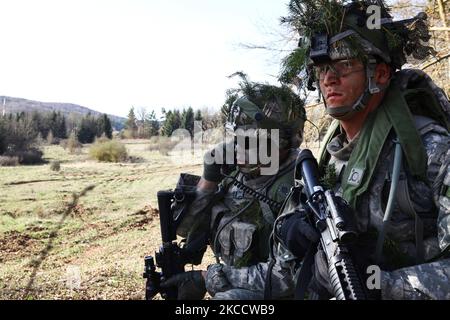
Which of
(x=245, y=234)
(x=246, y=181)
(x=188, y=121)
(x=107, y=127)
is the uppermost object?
(x=107, y=127)

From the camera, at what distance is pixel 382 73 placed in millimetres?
2621

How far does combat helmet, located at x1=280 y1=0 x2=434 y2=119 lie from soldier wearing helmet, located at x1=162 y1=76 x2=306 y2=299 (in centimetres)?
106

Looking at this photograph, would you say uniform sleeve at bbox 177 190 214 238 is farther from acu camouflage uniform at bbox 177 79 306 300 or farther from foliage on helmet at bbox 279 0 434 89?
foliage on helmet at bbox 279 0 434 89

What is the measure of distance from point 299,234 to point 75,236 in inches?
425

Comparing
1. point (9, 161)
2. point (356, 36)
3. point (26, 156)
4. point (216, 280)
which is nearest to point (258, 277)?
point (216, 280)

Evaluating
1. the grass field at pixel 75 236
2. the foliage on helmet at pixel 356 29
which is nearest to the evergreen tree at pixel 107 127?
the grass field at pixel 75 236

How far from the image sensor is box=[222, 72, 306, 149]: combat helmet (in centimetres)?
385

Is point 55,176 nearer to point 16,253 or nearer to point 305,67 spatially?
point 16,253

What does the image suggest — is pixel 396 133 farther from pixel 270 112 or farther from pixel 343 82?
pixel 270 112

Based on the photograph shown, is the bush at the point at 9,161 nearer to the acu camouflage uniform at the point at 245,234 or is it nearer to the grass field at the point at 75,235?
the grass field at the point at 75,235

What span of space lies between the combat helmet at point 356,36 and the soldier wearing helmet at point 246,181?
106 centimetres

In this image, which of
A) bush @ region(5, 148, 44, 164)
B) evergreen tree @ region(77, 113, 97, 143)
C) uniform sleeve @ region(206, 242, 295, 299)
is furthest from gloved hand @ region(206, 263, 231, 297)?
evergreen tree @ region(77, 113, 97, 143)

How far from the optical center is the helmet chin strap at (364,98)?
2527 millimetres
